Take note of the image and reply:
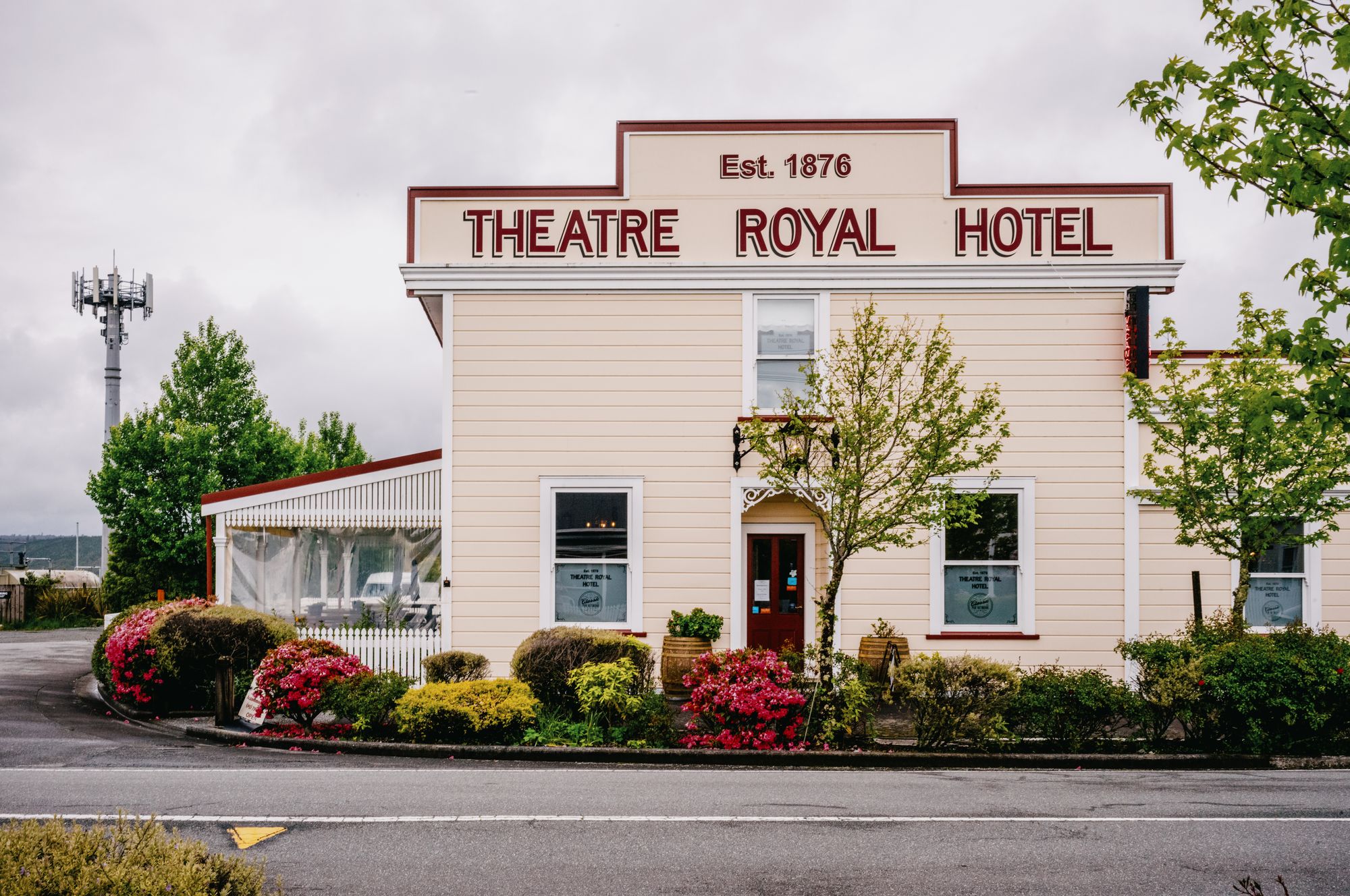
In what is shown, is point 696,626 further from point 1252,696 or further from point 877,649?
point 1252,696

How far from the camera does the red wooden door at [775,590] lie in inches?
596

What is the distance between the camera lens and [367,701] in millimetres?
11703

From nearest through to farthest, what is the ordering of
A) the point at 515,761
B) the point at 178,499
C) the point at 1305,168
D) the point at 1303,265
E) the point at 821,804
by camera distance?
1. the point at 1305,168
2. the point at 1303,265
3. the point at 821,804
4. the point at 515,761
5. the point at 178,499

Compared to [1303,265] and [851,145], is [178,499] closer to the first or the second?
[851,145]

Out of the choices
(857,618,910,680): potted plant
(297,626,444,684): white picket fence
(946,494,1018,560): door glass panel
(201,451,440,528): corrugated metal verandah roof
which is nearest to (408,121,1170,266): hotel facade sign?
(201,451,440,528): corrugated metal verandah roof


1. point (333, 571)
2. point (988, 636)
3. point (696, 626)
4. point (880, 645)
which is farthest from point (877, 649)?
point (333, 571)

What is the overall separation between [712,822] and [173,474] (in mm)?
23818

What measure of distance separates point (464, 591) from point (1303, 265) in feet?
36.8

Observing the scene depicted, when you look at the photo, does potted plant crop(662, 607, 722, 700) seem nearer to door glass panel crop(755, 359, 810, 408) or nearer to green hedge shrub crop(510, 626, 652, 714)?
green hedge shrub crop(510, 626, 652, 714)

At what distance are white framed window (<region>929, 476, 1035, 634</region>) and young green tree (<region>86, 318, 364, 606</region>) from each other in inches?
769

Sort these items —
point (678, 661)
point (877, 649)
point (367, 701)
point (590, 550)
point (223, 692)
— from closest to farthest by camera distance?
point (367, 701) < point (223, 692) < point (678, 661) < point (877, 649) < point (590, 550)

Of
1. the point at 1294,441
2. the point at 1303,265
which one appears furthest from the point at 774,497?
the point at 1303,265

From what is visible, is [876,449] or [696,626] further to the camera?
[696,626]

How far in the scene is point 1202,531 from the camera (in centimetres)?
1316
